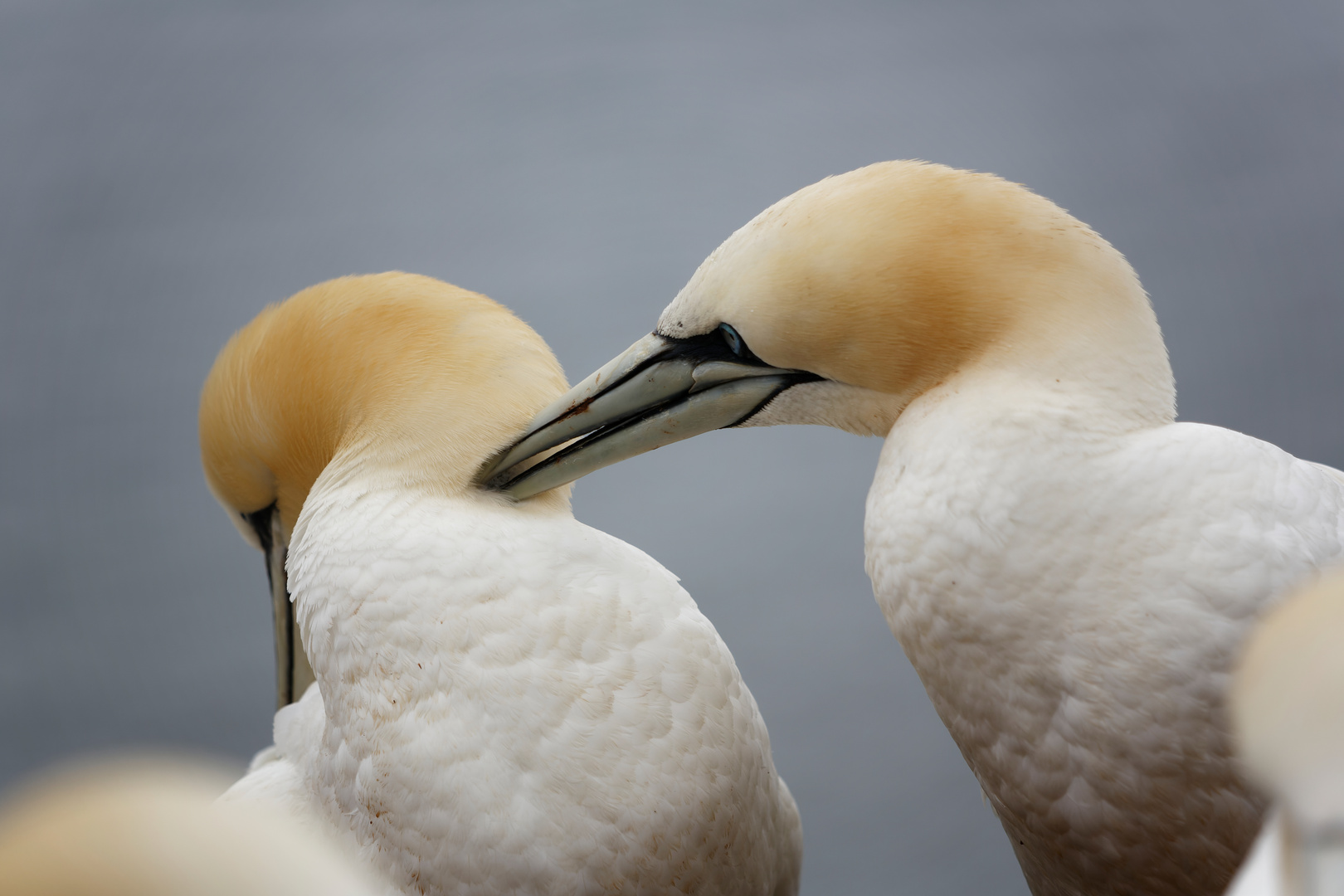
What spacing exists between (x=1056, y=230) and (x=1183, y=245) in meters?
1.82

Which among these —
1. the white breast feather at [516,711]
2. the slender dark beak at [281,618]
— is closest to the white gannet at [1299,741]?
the white breast feather at [516,711]

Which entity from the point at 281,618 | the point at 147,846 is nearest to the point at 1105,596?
the point at 147,846

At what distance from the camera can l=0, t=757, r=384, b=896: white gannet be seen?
691mm

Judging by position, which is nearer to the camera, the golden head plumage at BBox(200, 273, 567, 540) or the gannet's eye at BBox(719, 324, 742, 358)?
the gannet's eye at BBox(719, 324, 742, 358)

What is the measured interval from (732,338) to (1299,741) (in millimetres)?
813

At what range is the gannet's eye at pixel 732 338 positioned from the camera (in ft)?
4.45

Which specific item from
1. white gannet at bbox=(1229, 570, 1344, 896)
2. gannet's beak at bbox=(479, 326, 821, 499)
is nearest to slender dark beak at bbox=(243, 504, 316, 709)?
gannet's beak at bbox=(479, 326, 821, 499)

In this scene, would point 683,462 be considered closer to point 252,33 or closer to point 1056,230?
point 252,33

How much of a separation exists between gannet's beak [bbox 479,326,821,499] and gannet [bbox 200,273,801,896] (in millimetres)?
76

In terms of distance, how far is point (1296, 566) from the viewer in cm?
116

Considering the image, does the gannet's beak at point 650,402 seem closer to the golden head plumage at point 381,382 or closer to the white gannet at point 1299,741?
the golden head plumage at point 381,382

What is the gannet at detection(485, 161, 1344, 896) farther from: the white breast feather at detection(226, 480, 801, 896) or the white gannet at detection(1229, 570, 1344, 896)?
the white gannet at detection(1229, 570, 1344, 896)

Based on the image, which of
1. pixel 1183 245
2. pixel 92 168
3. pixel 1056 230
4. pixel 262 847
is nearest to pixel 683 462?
pixel 1183 245

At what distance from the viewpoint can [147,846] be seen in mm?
715
